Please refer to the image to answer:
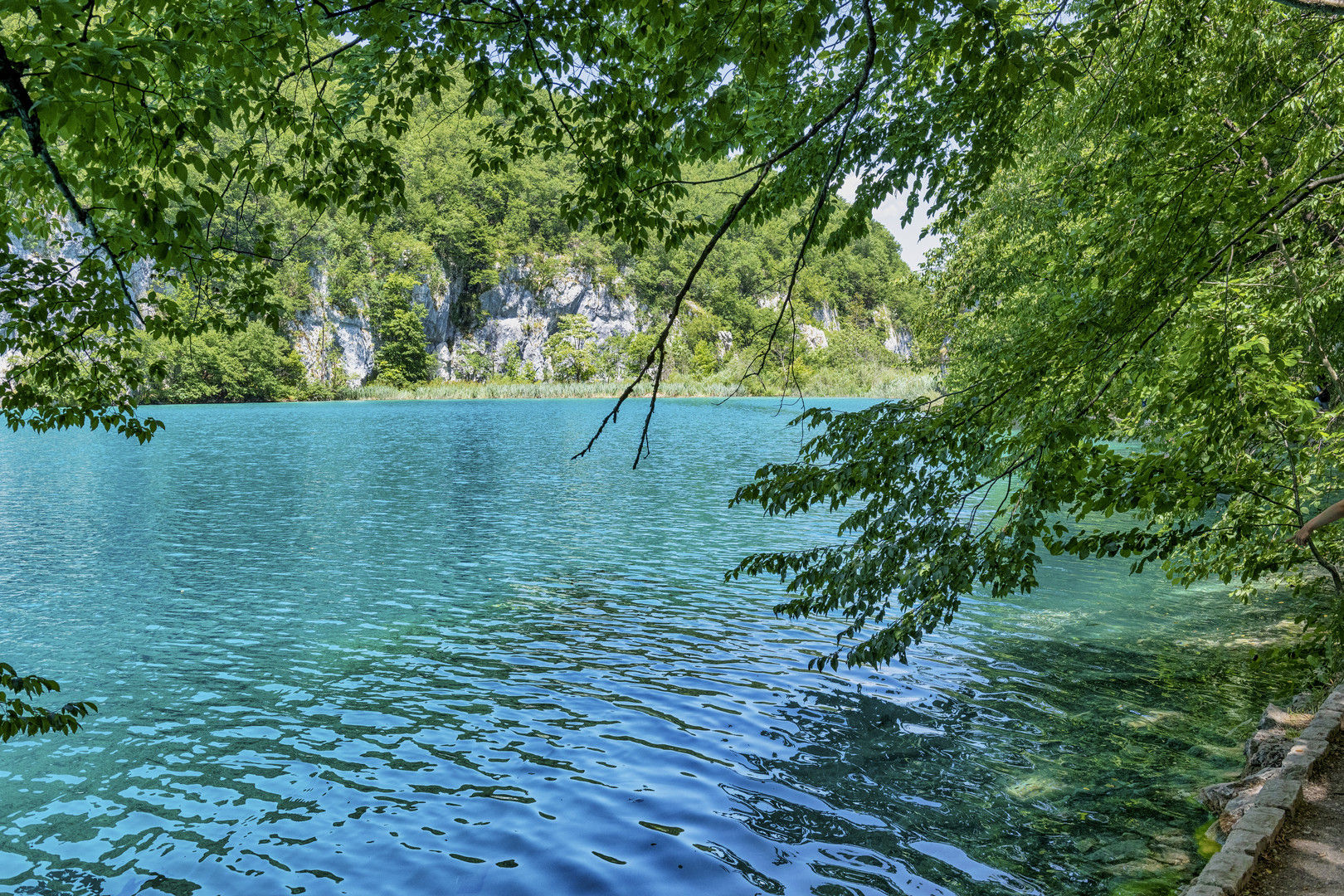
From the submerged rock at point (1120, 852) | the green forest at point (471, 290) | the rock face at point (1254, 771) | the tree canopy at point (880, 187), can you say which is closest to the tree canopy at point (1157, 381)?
the tree canopy at point (880, 187)

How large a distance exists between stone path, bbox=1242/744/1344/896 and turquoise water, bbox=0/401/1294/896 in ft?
3.38

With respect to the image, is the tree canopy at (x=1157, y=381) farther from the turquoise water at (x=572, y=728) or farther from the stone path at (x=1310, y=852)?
the stone path at (x=1310, y=852)

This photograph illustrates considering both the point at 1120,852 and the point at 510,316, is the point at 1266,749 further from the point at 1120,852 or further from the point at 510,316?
the point at 510,316

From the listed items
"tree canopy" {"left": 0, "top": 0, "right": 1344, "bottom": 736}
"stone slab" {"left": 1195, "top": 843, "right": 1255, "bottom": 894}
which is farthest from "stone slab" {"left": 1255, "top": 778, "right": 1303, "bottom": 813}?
"tree canopy" {"left": 0, "top": 0, "right": 1344, "bottom": 736}

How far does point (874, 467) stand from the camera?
5836 mm

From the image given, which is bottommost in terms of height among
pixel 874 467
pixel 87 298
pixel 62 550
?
pixel 62 550

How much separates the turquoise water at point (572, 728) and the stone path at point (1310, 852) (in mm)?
1030

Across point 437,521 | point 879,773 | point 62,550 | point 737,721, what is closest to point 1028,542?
point 879,773

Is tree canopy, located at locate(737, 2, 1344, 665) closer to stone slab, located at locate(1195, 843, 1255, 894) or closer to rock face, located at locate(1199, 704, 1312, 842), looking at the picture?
rock face, located at locate(1199, 704, 1312, 842)

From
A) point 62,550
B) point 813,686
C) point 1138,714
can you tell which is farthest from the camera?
point 62,550

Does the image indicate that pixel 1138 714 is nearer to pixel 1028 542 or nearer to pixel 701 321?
pixel 1028 542

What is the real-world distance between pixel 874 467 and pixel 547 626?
7.11 meters

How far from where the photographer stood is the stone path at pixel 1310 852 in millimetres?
4094

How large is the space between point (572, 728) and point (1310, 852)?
5821 mm
